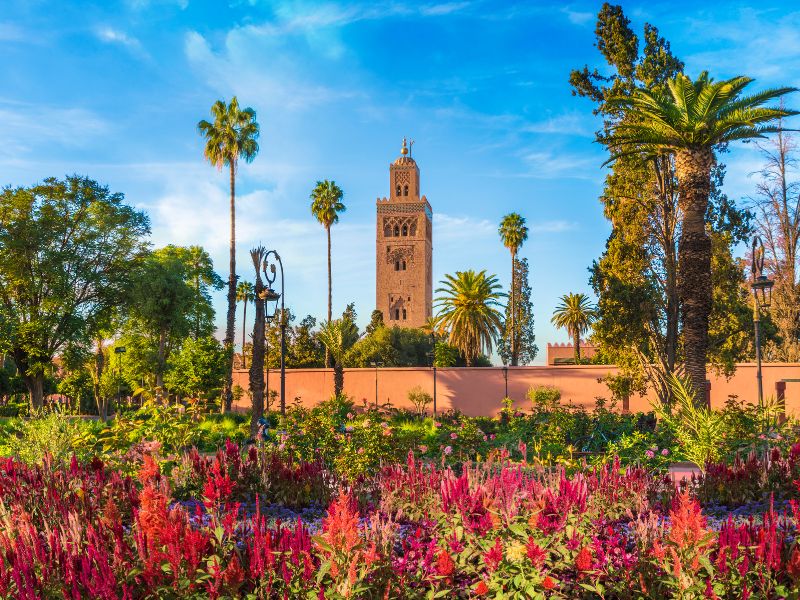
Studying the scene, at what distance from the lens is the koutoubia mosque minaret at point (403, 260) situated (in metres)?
87.6

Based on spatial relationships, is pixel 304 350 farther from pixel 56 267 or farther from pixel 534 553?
pixel 534 553

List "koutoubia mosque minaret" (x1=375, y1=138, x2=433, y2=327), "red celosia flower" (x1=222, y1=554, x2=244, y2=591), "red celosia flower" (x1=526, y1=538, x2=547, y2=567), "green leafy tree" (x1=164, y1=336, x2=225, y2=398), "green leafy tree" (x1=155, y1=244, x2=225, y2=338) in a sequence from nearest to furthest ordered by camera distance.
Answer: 1. "red celosia flower" (x1=222, y1=554, x2=244, y2=591)
2. "red celosia flower" (x1=526, y1=538, x2=547, y2=567)
3. "green leafy tree" (x1=164, y1=336, x2=225, y2=398)
4. "green leafy tree" (x1=155, y1=244, x2=225, y2=338)
5. "koutoubia mosque minaret" (x1=375, y1=138, x2=433, y2=327)

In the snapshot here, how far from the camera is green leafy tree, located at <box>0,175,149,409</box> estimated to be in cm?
3144

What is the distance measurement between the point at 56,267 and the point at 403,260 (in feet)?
196

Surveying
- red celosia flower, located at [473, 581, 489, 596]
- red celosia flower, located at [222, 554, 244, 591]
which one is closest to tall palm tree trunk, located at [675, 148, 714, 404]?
red celosia flower, located at [473, 581, 489, 596]

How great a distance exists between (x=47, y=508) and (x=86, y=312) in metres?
31.0

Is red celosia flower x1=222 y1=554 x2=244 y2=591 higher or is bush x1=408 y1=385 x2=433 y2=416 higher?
red celosia flower x1=222 y1=554 x2=244 y2=591

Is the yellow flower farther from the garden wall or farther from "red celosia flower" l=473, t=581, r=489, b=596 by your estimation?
the garden wall

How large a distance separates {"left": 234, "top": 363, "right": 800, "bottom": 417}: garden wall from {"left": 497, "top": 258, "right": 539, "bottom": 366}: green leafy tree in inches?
763

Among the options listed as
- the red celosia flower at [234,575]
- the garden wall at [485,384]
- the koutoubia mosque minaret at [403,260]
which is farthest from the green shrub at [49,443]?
the koutoubia mosque minaret at [403,260]

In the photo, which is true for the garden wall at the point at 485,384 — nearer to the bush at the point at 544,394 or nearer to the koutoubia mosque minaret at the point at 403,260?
the bush at the point at 544,394

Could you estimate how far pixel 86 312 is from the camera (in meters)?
34.0

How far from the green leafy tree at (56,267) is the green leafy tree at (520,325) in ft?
94.0

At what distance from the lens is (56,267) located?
31.6m
